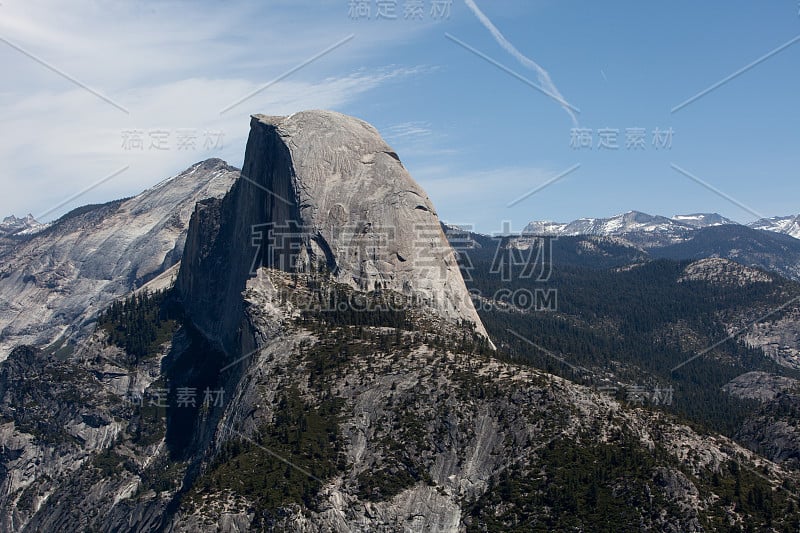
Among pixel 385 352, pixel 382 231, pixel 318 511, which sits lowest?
pixel 318 511

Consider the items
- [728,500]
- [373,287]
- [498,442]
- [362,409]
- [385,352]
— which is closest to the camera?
[728,500]

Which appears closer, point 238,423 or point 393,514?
point 393,514

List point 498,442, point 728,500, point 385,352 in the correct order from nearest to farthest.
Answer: point 728,500
point 498,442
point 385,352

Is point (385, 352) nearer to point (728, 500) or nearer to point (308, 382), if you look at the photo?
point (308, 382)

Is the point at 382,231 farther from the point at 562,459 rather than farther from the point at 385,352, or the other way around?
the point at 562,459

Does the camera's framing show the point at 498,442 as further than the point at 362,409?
No

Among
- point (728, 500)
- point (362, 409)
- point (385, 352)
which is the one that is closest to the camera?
point (728, 500)

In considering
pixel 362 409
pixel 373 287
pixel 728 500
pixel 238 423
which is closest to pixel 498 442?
pixel 362 409

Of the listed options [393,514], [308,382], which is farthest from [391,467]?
[308,382]

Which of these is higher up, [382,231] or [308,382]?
[382,231]
